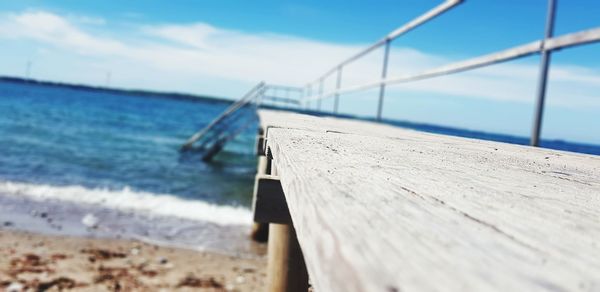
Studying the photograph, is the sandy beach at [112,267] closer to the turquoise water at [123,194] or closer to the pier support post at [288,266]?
the turquoise water at [123,194]

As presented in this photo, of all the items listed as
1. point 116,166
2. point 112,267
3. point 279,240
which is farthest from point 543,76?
point 116,166

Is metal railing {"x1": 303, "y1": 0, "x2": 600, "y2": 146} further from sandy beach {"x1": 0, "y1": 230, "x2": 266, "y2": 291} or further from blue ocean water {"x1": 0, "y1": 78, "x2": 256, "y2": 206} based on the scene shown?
blue ocean water {"x1": 0, "y1": 78, "x2": 256, "y2": 206}

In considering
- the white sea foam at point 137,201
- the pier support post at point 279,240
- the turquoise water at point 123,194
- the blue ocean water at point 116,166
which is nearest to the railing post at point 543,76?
the pier support post at point 279,240

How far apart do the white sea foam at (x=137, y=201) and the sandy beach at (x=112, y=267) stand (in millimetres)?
1853

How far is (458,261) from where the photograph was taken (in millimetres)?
365

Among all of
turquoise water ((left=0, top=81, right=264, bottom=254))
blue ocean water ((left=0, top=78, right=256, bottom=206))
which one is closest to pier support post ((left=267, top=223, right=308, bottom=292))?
turquoise water ((left=0, top=81, right=264, bottom=254))

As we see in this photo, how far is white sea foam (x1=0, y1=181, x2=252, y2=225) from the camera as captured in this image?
756cm

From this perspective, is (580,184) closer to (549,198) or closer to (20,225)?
(549,198)

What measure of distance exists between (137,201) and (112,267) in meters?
3.63

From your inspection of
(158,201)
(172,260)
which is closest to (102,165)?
(158,201)

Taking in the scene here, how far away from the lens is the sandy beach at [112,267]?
422 centimetres

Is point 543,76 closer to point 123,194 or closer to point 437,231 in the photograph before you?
point 437,231

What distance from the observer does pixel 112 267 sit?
4.76 meters

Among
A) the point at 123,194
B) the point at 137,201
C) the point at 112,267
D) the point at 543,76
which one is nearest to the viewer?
the point at 543,76
